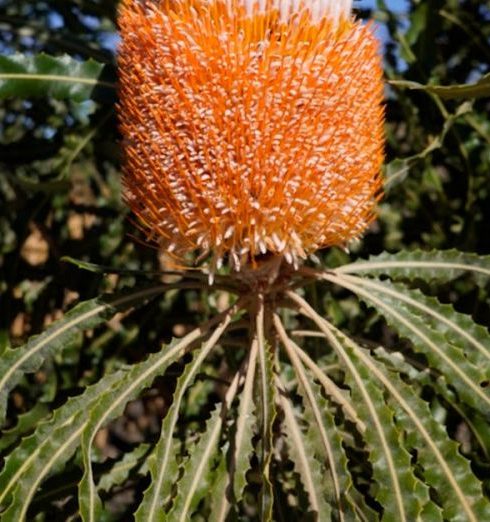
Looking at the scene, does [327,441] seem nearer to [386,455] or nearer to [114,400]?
[386,455]

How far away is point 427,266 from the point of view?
1.49m

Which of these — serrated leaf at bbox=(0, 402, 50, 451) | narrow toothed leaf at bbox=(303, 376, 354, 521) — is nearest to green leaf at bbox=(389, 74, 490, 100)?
narrow toothed leaf at bbox=(303, 376, 354, 521)

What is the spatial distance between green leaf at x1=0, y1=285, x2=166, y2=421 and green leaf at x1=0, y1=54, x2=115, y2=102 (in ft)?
1.19

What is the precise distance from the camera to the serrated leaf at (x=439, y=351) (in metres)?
1.29

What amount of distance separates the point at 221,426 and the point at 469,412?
1.45 ft

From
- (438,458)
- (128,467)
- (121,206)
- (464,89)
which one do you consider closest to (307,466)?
(438,458)

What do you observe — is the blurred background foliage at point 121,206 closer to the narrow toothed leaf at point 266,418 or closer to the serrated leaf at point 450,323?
the serrated leaf at point 450,323

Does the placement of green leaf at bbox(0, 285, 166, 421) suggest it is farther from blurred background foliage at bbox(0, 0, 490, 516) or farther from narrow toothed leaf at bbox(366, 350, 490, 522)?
narrow toothed leaf at bbox(366, 350, 490, 522)

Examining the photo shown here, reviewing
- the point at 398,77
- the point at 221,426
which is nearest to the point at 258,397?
the point at 221,426

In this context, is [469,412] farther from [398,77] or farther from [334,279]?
[398,77]

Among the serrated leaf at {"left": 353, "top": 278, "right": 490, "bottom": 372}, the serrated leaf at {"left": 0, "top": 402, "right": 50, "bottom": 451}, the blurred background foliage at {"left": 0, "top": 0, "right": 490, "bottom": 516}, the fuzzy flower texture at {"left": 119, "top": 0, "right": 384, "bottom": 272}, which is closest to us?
the fuzzy flower texture at {"left": 119, "top": 0, "right": 384, "bottom": 272}

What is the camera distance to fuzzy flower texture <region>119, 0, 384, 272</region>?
1102mm

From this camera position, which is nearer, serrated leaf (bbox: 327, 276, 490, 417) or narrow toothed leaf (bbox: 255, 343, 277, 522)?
narrow toothed leaf (bbox: 255, 343, 277, 522)

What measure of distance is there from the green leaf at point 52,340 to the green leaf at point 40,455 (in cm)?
9
